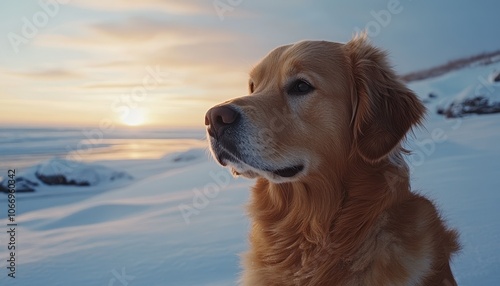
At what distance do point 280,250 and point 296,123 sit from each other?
2.76 feet

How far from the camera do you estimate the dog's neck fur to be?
264 cm

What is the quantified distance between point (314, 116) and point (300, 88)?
0.71 feet

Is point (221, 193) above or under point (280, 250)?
under

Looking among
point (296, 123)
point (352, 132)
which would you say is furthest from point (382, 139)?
point (296, 123)

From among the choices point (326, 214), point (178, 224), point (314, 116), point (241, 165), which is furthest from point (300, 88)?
point (178, 224)

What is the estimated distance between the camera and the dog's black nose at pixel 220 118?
2.62 meters

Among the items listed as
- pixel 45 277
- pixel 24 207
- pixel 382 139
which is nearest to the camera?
pixel 382 139

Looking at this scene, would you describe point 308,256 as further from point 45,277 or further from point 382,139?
point 45,277

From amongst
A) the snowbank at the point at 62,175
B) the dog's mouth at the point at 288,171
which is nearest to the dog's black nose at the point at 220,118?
the dog's mouth at the point at 288,171

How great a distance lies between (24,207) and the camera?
801 centimetres

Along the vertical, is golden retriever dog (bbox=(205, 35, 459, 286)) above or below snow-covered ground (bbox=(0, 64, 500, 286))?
above

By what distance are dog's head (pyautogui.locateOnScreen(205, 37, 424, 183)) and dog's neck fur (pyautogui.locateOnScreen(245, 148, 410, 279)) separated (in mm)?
127

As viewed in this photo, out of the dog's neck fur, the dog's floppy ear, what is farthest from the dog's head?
the dog's neck fur

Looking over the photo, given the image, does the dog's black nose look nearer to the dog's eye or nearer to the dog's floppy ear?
the dog's eye
